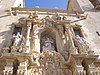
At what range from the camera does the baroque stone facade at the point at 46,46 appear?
32.1 feet

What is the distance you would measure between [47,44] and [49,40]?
65 cm

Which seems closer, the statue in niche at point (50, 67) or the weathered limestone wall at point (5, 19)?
the statue in niche at point (50, 67)

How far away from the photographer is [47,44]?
1214 cm

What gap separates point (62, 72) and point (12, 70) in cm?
255

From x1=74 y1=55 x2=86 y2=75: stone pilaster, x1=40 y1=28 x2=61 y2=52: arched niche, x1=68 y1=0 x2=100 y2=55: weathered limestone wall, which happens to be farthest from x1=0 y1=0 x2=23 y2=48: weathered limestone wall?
x1=68 y1=0 x2=100 y2=55: weathered limestone wall

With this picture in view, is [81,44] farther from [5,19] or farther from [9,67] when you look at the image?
[5,19]

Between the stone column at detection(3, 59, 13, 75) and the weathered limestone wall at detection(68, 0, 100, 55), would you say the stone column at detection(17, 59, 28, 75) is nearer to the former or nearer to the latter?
the stone column at detection(3, 59, 13, 75)

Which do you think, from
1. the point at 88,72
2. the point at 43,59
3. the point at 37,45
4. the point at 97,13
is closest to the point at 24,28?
the point at 37,45

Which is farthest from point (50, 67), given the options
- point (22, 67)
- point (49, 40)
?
point (49, 40)

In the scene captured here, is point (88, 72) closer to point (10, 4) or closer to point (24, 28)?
point (24, 28)

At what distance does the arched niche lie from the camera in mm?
11986

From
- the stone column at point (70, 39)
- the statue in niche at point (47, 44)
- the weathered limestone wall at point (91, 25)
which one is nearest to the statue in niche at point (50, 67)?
the statue in niche at point (47, 44)

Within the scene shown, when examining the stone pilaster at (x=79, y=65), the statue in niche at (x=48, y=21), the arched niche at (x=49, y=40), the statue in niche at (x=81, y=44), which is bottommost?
the stone pilaster at (x=79, y=65)

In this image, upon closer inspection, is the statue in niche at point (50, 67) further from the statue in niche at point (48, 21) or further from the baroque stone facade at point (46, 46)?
the statue in niche at point (48, 21)
